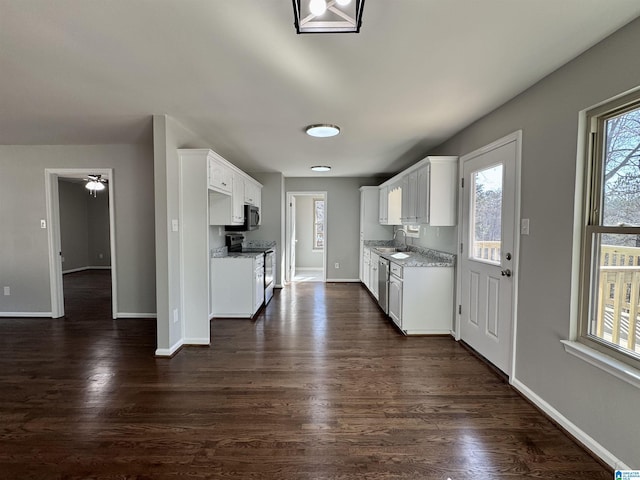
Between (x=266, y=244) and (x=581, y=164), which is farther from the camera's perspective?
(x=266, y=244)

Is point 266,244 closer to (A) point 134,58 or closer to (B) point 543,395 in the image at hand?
(A) point 134,58

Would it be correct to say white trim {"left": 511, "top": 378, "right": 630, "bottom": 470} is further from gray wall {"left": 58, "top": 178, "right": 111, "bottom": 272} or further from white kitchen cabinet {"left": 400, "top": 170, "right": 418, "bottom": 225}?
gray wall {"left": 58, "top": 178, "right": 111, "bottom": 272}

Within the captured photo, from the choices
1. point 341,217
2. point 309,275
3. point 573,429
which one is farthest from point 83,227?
point 573,429

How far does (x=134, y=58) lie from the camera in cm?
192

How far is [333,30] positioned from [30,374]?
3.63 m

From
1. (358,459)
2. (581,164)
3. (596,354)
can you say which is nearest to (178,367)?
(358,459)

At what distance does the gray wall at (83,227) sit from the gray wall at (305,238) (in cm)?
545

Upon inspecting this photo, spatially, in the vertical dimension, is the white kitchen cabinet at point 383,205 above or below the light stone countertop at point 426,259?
above

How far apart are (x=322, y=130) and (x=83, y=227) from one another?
27.7 ft

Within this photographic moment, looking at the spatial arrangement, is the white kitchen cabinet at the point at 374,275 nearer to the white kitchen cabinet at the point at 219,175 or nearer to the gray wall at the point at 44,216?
the white kitchen cabinet at the point at 219,175

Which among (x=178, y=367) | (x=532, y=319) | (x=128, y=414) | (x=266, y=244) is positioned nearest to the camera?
(x=128, y=414)

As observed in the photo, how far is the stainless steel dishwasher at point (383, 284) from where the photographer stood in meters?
4.25

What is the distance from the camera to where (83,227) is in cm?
839

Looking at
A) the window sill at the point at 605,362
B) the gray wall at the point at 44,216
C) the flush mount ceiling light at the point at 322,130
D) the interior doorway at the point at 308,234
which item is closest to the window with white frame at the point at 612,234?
the window sill at the point at 605,362
